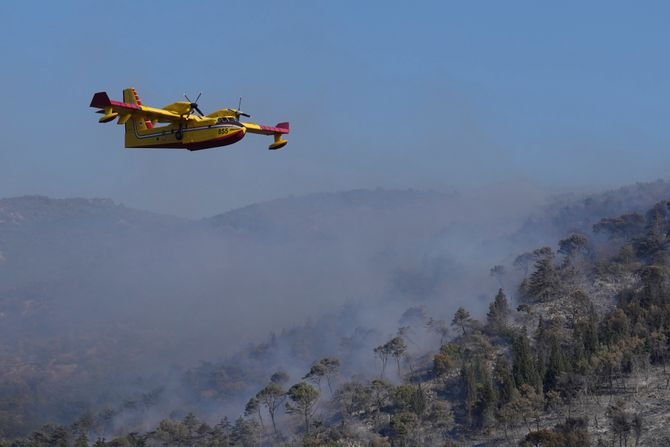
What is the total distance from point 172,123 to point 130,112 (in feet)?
12.3

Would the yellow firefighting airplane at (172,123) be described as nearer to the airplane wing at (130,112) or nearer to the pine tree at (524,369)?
the airplane wing at (130,112)

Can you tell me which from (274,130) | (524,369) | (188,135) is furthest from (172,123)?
(524,369)

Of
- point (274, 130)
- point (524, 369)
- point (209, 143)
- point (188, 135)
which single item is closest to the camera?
point (209, 143)

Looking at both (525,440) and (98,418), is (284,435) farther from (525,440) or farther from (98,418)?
(98,418)

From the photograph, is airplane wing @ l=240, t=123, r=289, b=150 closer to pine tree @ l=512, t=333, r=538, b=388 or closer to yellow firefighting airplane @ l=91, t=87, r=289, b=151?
yellow firefighting airplane @ l=91, t=87, r=289, b=151

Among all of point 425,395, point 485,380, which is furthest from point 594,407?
point 425,395

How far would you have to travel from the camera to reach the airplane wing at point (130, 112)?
72500 millimetres

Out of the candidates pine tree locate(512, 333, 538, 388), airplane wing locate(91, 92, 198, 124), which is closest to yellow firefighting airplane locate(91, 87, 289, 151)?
airplane wing locate(91, 92, 198, 124)

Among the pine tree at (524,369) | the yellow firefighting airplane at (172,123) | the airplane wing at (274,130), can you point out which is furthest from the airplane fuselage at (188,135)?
the pine tree at (524,369)

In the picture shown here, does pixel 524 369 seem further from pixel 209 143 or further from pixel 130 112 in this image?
pixel 130 112

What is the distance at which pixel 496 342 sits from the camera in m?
152

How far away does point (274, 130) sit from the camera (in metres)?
86.6

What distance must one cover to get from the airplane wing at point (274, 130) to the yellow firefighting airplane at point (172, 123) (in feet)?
22.6

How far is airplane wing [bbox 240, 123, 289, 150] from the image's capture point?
84.1 meters
